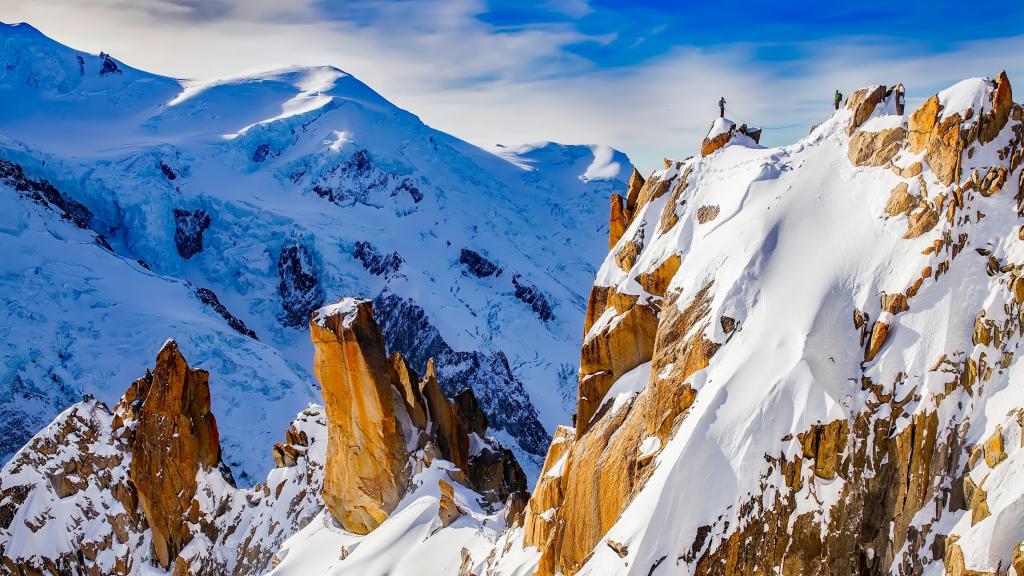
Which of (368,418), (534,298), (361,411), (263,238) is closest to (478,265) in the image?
(534,298)

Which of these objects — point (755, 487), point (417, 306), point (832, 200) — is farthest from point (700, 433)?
point (417, 306)

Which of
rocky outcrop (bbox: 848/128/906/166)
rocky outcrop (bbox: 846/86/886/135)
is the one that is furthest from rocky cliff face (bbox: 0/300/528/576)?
rocky outcrop (bbox: 846/86/886/135)

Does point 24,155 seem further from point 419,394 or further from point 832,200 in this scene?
point 832,200

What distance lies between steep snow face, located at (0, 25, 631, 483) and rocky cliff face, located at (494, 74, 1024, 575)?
52177 millimetres

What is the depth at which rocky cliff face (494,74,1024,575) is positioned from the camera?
60.8 feet

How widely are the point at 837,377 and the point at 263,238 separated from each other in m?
107

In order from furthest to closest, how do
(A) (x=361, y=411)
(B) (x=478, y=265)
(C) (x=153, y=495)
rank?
(B) (x=478, y=265) → (C) (x=153, y=495) → (A) (x=361, y=411)

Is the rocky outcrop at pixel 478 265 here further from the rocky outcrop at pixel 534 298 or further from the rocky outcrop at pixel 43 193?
the rocky outcrop at pixel 43 193

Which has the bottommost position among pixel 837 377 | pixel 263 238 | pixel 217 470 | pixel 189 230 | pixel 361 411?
pixel 263 238

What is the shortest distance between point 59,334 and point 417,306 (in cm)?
5128

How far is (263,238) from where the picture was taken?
390 ft

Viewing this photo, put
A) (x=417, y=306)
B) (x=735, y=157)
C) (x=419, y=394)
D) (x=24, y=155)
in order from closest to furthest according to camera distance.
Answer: (x=735, y=157), (x=419, y=394), (x=24, y=155), (x=417, y=306)

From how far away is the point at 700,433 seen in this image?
68.8 feet

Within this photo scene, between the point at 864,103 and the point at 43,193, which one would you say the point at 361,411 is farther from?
the point at 43,193
